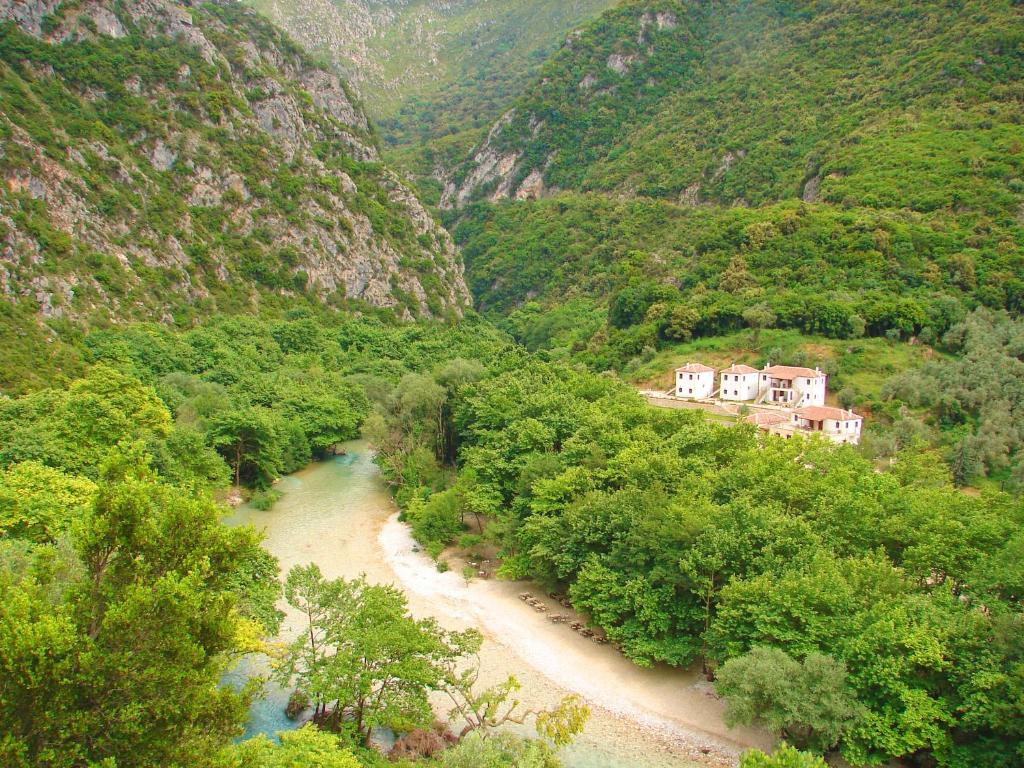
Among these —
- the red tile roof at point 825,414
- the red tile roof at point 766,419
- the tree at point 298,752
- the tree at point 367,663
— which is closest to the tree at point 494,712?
the tree at point 367,663

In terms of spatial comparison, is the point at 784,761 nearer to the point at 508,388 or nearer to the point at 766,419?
the point at 508,388

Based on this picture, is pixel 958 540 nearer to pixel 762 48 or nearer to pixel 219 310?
pixel 219 310

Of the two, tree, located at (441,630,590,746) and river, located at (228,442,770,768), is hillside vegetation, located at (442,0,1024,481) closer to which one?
river, located at (228,442,770,768)

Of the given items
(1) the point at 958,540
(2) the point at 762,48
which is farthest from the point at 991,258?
(2) the point at 762,48

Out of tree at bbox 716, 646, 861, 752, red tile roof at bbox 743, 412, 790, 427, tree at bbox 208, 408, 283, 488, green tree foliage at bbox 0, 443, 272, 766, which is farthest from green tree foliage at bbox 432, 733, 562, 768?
red tile roof at bbox 743, 412, 790, 427

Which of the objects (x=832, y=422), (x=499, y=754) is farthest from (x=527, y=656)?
(x=832, y=422)
